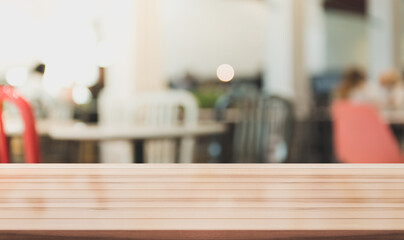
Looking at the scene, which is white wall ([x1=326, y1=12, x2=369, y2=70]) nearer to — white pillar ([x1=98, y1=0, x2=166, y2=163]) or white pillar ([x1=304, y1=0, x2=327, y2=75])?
white pillar ([x1=304, y1=0, x2=327, y2=75])

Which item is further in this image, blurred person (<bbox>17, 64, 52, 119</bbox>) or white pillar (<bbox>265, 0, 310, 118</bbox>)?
white pillar (<bbox>265, 0, 310, 118</bbox>)

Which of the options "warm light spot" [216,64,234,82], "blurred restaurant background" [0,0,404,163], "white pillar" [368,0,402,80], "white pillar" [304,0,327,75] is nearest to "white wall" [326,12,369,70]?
"white pillar" [304,0,327,75]

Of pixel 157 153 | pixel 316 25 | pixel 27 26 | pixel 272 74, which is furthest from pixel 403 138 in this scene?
pixel 316 25

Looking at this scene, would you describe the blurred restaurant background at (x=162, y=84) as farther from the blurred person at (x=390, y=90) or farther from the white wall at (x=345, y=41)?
the white wall at (x=345, y=41)

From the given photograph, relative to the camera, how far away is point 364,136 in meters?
2.31

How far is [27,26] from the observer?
8.50 meters

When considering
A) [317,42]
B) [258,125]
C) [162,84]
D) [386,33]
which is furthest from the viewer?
[317,42]

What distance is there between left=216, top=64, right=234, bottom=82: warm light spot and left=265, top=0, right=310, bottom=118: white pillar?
6.94 meters

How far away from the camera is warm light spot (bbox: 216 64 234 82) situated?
14305mm

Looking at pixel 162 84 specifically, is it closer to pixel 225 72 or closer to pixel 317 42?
pixel 225 72

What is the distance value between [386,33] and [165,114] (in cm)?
695

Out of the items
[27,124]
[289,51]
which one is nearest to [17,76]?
[289,51]

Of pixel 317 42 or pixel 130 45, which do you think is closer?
pixel 130 45

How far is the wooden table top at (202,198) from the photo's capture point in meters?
0.21
